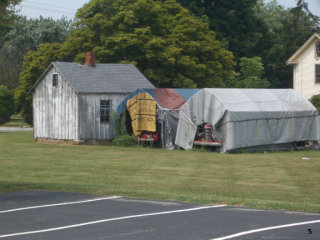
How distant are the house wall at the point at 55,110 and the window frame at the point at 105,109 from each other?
1529 mm

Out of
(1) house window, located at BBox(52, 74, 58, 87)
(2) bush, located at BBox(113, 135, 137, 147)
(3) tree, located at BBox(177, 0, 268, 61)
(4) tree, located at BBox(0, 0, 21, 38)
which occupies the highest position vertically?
(3) tree, located at BBox(177, 0, 268, 61)

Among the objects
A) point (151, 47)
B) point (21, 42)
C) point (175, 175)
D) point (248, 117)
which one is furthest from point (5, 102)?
point (175, 175)

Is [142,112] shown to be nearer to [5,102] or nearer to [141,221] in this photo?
[141,221]

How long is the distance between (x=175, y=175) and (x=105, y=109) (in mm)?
16148

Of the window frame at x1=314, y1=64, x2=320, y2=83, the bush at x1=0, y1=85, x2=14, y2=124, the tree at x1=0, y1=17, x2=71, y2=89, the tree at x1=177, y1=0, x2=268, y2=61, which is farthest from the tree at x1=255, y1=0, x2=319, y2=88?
the bush at x1=0, y1=85, x2=14, y2=124

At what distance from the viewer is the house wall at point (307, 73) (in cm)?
4934

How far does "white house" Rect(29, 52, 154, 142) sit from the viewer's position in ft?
115

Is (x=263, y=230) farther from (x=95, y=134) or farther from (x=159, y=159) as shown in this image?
(x=95, y=134)

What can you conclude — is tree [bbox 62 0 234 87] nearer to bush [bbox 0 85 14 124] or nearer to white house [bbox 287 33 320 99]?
white house [bbox 287 33 320 99]

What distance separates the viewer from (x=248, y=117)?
1136 inches

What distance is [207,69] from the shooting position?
48500mm

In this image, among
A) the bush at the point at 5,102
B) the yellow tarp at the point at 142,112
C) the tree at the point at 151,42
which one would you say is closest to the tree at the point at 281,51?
the tree at the point at 151,42

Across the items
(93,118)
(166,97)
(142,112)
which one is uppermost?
(166,97)

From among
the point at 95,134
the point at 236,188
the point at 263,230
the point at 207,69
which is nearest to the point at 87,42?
the point at 207,69
